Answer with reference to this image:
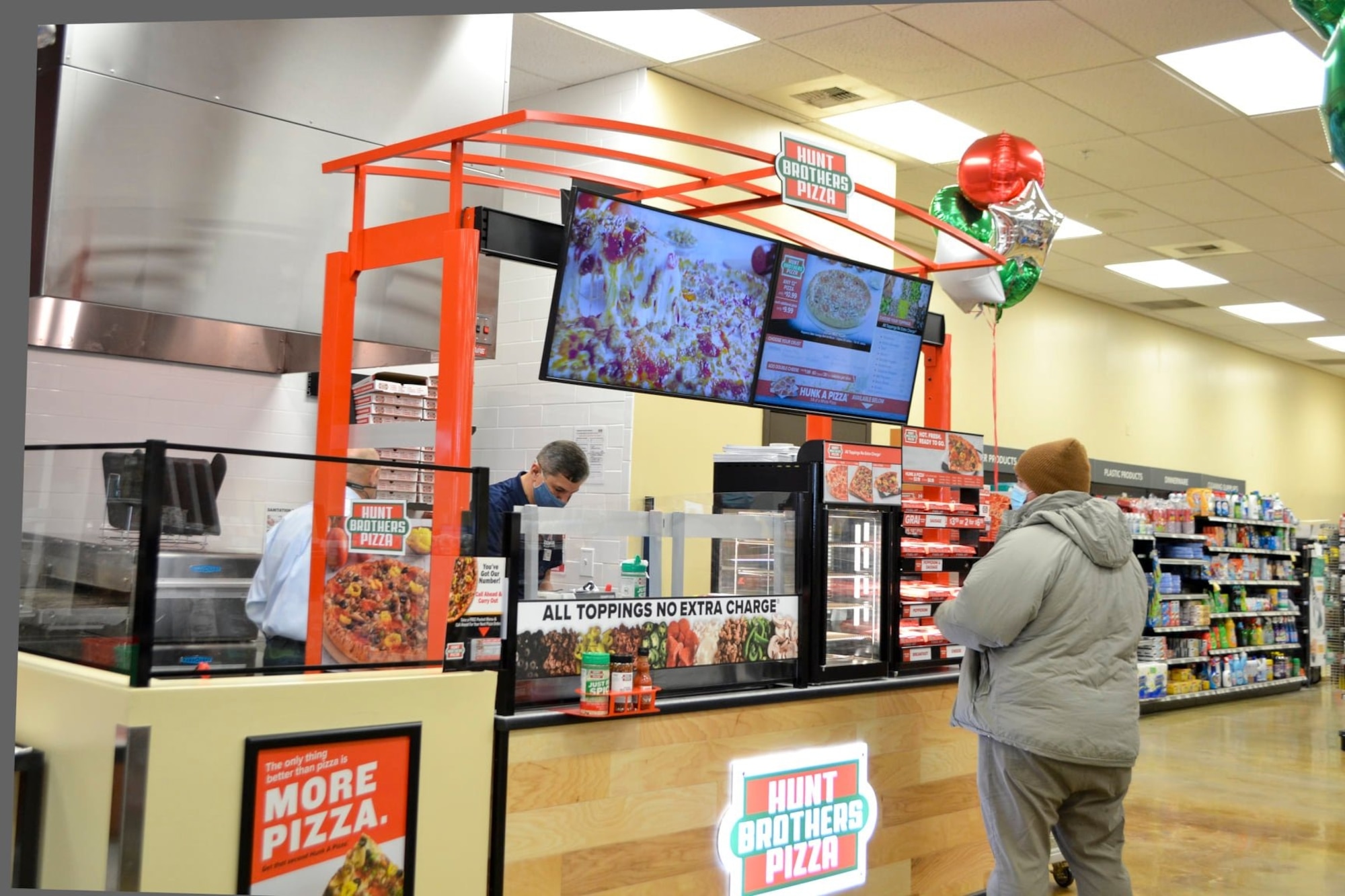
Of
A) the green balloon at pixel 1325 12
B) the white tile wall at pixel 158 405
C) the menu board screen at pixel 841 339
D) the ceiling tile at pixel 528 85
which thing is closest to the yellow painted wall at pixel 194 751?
the white tile wall at pixel 158 405

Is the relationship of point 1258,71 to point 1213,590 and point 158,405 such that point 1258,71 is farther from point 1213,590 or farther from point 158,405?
point 1213,590

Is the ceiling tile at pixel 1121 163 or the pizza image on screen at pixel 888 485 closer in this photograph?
the pizza image on screen at pixel 888 485

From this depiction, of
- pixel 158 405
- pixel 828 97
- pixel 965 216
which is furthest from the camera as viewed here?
pixel 828 97

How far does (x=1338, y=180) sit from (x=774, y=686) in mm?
6557

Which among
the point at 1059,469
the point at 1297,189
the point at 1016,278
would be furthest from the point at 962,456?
the point at 1297,189

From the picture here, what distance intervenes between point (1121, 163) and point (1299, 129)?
43.0 inches

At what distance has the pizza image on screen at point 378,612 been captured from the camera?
307 cm

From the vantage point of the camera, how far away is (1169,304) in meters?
12.5

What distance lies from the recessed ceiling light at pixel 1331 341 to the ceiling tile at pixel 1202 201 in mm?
5952

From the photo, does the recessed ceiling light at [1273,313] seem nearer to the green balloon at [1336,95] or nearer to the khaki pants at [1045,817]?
the khaki pants at [1045,817]

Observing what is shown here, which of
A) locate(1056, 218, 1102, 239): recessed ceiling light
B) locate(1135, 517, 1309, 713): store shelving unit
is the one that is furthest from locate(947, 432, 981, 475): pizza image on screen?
locate(1135, 517, 1309, 713): store shelving unit

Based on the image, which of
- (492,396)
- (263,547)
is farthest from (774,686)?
(492,396)

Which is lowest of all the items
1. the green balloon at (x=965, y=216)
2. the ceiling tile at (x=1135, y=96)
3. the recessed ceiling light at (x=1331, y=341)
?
the green balloon at (x=965, y=216)

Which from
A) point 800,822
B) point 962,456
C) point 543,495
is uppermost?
point 962,456
